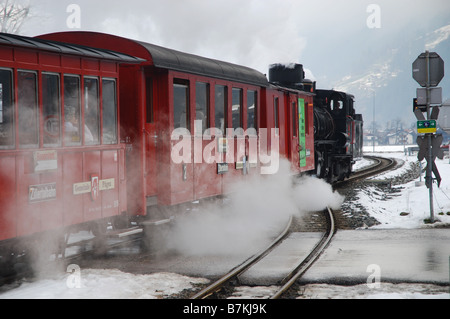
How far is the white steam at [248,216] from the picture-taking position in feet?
32.6

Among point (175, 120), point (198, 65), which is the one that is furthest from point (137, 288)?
point (198, 65)

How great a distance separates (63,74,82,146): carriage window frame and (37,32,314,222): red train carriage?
4.37 feet

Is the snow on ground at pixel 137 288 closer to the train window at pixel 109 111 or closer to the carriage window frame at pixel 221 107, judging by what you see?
the train window at pixel 109 111

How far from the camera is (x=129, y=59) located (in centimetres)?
815

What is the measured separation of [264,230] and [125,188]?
4.13m

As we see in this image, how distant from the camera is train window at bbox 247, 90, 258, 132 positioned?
469 inches

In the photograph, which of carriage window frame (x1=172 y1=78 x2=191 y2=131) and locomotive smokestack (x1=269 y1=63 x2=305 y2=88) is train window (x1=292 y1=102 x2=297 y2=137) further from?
carriage window frame (x1=172 y1=78 x2=191 y2=131)

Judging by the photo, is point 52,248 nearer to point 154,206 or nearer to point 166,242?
point 154,206

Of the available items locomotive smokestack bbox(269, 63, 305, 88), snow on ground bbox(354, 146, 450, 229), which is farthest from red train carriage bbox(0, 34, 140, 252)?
locomotive smokestack bbox(269, 63, 305, 88)

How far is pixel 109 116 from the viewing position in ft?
26.2

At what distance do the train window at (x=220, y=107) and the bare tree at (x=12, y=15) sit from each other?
60.0ft

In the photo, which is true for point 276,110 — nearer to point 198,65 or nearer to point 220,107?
point 220,107

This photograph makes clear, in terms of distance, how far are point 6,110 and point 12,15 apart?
69.6ft
